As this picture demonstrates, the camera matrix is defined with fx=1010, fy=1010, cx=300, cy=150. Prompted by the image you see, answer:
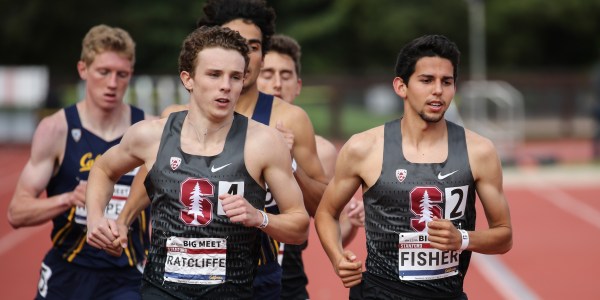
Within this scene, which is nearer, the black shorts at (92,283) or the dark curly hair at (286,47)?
the black shorts at (92,283)

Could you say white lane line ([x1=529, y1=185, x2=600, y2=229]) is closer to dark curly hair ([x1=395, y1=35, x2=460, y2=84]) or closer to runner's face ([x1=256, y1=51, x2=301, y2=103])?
runner's face ([x1=256, y1=51, x2=301, y2=103])

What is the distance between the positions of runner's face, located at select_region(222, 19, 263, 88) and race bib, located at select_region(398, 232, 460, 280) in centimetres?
118

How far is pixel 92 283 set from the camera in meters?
5.52

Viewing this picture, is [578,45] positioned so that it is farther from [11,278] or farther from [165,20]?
[11,278]

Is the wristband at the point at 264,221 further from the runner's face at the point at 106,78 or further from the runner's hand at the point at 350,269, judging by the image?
the runner's face at the point at 106,78

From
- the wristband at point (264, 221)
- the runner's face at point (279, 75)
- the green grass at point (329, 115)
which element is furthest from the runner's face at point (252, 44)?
the green grass at point (329, 115)

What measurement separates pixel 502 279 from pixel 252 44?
6.11 meters

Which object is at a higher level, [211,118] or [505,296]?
[211,118]

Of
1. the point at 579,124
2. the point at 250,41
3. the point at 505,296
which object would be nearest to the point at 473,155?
the point at 250,41

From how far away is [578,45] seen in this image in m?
42.9

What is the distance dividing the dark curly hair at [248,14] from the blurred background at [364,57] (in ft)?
59.9

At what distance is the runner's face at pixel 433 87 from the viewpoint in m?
4.50

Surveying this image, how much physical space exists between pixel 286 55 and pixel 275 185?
202 centimetres

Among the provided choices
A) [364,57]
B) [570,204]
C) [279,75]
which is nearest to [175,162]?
[279,75]
